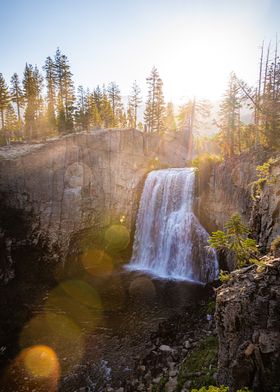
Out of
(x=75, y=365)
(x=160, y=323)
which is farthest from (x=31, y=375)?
(x=160, y=323)

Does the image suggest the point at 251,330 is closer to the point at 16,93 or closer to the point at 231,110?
the point at 231,110

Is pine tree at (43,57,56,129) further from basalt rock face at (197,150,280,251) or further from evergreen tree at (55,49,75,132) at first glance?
basalt rock face at (197,150,280,251)

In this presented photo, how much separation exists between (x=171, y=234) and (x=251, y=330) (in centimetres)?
2131

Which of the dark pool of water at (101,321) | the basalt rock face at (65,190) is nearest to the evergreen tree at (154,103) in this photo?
the basalt rock face at (65,190)

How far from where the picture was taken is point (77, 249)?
29.9 metres

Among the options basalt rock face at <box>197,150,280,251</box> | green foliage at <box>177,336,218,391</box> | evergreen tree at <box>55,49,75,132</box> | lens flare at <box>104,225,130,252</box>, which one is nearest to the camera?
green foliage at <box>177,336,218,391</box>

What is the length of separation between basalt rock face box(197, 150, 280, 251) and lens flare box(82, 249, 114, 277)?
11.4 m

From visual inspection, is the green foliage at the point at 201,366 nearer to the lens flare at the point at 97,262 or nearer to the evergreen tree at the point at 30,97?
the lens flare at the point at 97,262

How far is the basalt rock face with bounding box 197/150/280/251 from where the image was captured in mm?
13969

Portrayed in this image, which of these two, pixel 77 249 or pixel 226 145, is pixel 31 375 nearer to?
pixel 77 249

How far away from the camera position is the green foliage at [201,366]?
9.42 metres

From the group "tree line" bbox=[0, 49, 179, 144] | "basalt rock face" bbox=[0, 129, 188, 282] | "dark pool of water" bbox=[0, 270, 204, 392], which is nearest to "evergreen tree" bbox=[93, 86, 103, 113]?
"tree line" bbox=[0, 49, 179, 144]

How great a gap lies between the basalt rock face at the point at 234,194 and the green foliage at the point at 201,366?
5657 mm

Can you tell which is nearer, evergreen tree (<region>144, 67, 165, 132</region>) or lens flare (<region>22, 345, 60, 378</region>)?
lens flare (<region>22, 345, 60, 378</region>)
